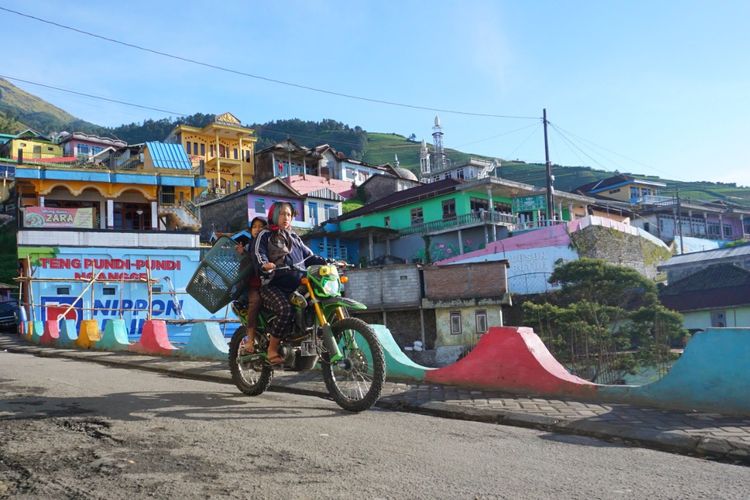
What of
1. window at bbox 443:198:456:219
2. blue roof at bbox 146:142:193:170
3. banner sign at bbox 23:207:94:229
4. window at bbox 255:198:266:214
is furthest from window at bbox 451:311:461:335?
window at bbox 255:198:266:214

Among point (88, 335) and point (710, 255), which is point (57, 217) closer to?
point (88, 335)

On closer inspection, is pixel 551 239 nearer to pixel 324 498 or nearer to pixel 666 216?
pixel 666 216

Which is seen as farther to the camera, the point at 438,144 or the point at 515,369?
the point at 438,144

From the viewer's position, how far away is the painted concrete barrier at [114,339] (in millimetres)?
13287

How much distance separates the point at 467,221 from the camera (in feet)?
134

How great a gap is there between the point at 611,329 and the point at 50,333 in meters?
19.7

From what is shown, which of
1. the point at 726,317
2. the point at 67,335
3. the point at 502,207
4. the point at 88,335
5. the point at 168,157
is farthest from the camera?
the point at 502,207

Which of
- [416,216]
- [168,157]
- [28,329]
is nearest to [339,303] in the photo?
[28,329]

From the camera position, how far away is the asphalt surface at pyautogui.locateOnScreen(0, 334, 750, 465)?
13.1ft

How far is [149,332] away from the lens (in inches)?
471

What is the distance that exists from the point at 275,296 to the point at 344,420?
146 centimetres

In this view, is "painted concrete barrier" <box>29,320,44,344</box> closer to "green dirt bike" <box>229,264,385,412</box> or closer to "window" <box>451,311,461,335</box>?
"green dirt bike" <box>229,264,385,412</box>

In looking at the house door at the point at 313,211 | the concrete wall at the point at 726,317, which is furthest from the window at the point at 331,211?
the concrete wall at the point at 726,317

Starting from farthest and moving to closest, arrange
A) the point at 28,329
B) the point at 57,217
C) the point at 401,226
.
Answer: the point at 401,226 → the point at 57,217 → the point at 28,329
